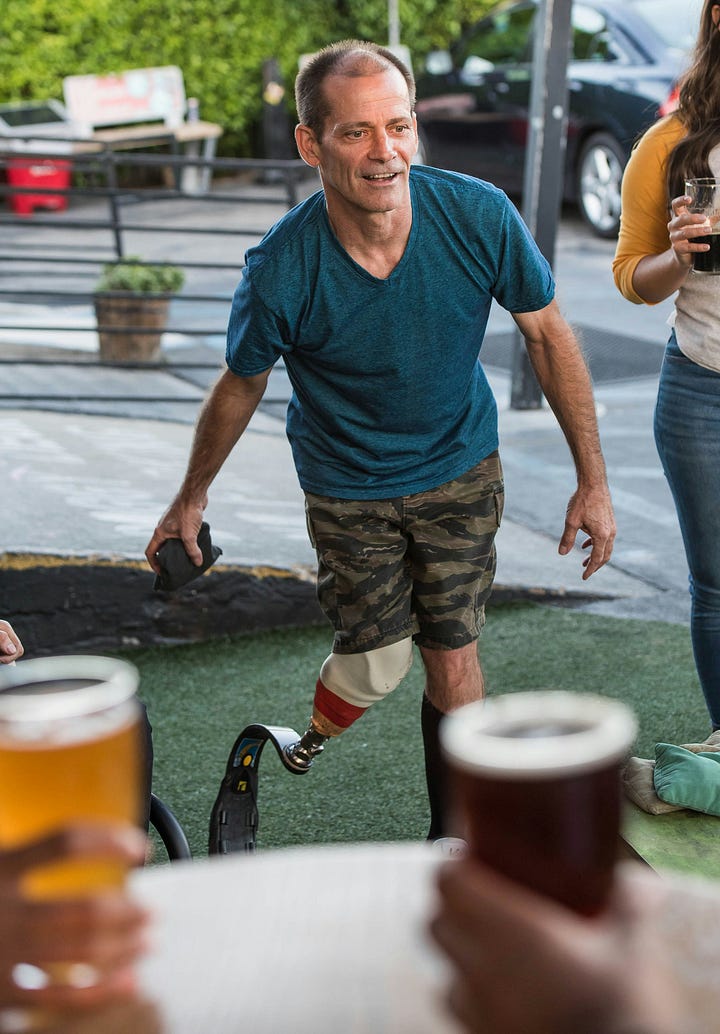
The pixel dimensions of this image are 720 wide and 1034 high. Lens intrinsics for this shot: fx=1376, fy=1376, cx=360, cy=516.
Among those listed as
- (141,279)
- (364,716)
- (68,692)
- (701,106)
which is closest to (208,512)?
(364,716)

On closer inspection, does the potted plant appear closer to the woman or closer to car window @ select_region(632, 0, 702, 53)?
the woman

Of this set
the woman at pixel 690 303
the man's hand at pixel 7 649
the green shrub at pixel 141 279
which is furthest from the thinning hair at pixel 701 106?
the green shrub at pixel 141 279

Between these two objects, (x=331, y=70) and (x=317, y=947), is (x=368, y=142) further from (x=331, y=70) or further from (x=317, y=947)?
(x=317, y=947)

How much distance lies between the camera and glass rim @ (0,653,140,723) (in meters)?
0.87

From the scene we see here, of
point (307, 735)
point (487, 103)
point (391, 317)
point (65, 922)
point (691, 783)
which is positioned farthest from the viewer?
point (487, 103)

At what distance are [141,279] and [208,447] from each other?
4742mm

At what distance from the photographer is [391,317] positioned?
273 centimetres

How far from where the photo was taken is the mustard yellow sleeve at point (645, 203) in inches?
113

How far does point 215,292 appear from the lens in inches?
369

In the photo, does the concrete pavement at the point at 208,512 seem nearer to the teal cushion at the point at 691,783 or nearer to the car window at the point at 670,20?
the teal cushion at the point at 691,783

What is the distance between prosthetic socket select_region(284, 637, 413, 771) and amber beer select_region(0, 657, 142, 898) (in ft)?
7.05

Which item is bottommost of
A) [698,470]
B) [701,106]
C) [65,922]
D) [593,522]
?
[593,522]

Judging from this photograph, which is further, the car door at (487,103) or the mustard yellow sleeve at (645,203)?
the car door at (487,103)

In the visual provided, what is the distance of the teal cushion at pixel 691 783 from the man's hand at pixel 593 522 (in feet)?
1.70
